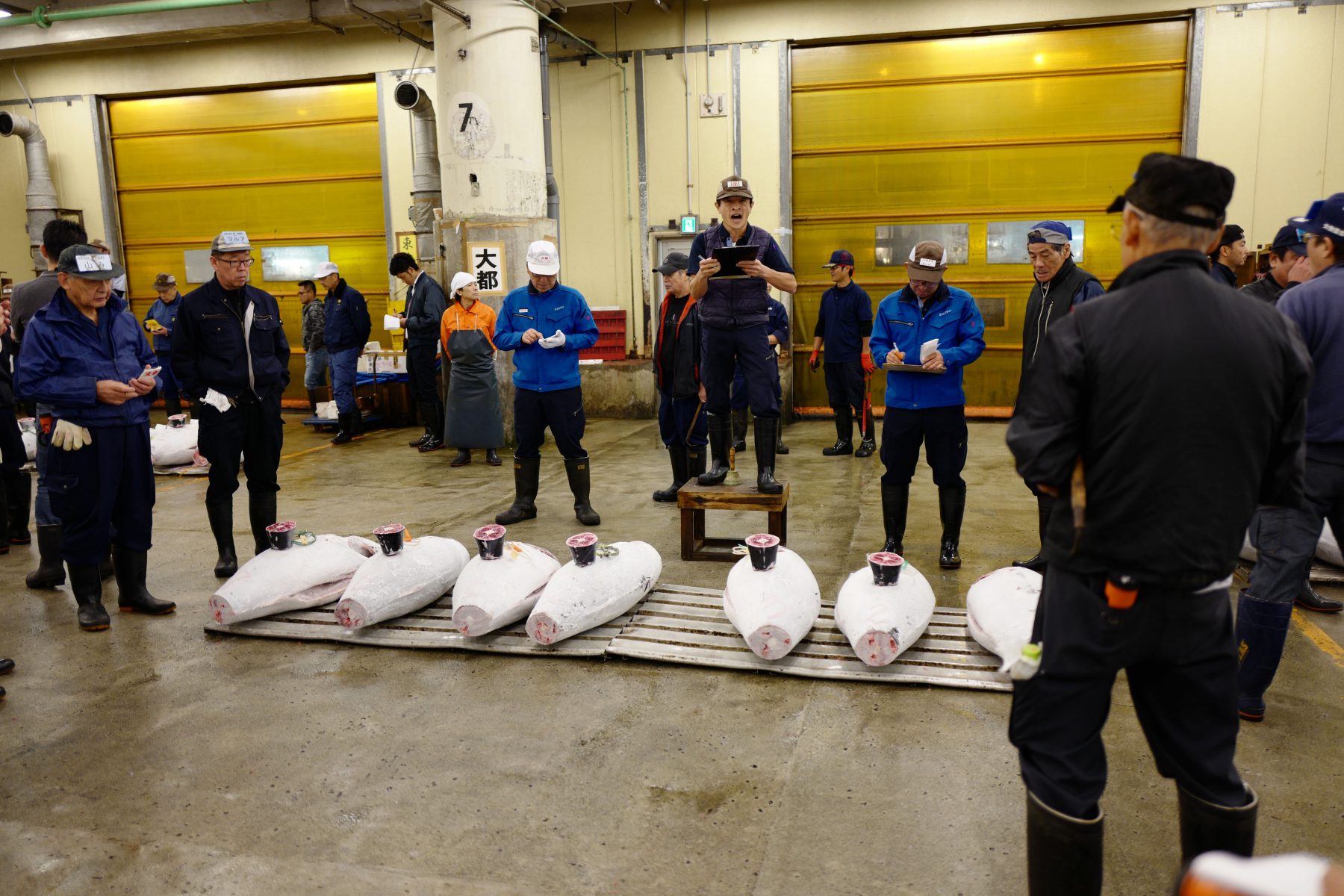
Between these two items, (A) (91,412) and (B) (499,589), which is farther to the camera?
(A) (91,412)

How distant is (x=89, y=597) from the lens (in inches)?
185

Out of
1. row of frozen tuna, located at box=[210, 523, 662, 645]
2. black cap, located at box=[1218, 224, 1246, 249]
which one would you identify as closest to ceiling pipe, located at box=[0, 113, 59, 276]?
row of frozen tuna, located at box=[210, 523, 662, 645]

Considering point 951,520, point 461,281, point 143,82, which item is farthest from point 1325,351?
point 143,82

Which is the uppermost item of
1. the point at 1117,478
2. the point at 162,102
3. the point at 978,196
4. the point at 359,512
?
the point at 162,102

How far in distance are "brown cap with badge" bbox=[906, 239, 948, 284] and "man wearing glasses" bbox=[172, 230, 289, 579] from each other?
3529 millimetres

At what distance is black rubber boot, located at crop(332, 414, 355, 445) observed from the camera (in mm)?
10305

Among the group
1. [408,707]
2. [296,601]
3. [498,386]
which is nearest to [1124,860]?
[408,707]

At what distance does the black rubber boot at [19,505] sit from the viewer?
6.27 m

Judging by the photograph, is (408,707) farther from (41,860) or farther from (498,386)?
(498,386)

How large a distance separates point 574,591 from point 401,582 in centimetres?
88

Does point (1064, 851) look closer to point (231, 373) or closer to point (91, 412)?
point (91, 412)

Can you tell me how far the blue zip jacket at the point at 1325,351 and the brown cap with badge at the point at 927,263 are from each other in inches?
70.4

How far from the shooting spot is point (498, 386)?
356 inches

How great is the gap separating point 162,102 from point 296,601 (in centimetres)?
1110
